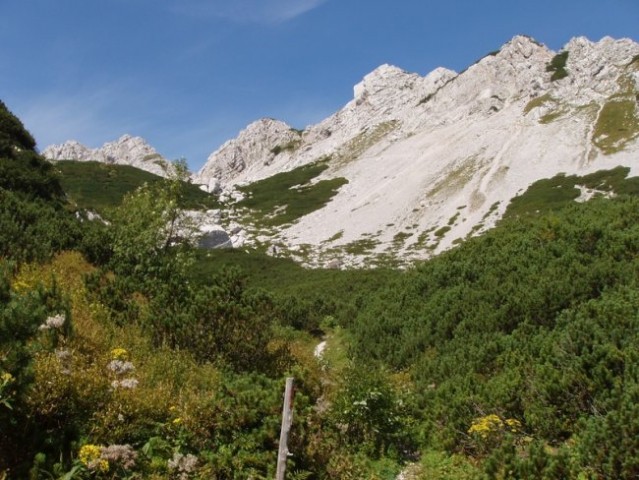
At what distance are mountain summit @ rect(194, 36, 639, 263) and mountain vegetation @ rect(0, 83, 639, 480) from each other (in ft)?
148

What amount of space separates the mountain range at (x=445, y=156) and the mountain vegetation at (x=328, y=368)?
140ft

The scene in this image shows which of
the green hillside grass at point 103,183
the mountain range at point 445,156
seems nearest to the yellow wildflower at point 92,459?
the mountain range at point 445,156

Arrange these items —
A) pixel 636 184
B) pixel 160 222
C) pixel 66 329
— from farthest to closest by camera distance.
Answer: pixel 636 184, pixel 160 222, pixel 66 329

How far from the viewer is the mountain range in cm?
7219

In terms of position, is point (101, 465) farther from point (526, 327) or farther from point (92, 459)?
point (526, 327)

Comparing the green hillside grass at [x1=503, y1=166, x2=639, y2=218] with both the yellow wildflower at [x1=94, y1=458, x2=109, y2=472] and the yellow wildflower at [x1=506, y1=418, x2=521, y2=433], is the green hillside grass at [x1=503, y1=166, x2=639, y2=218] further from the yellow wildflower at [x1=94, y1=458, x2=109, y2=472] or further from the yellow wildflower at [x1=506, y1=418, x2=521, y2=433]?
the yellow wildflower at [x1=94, y1=458, x2=109, y2=472]

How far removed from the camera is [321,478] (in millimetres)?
7055

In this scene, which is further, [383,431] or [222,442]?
[383,431]

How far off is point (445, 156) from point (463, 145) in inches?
242

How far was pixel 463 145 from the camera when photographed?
337 feet

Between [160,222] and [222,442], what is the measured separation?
17.1 m

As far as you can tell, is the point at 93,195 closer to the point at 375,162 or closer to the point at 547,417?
the point at 375,162

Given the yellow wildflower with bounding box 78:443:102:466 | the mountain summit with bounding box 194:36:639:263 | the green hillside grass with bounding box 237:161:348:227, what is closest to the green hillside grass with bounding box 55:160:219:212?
the green hillside grass with bounding box 237:161:348:227

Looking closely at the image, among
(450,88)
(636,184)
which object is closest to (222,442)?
(636,184)
